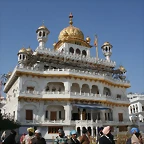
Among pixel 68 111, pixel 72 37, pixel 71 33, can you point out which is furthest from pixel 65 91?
pixel 71 33

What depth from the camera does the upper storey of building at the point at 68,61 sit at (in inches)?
1238

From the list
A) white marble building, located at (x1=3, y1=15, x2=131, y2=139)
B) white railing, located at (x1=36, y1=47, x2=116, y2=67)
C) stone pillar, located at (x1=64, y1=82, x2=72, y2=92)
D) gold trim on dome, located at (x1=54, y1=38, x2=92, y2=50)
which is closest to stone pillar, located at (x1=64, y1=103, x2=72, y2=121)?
white marble building, located at (x1=3, y1=15, x2=131, y2=139)

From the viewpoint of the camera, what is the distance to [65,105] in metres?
30.4

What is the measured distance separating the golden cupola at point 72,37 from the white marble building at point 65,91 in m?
0.19

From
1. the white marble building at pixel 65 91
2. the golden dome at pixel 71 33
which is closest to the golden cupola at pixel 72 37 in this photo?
the golden dome at pixel 71 33

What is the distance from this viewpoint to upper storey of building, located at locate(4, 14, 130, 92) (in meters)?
31.5

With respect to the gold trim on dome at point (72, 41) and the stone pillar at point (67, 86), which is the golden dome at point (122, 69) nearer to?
the gold trim on dome at point (72, 41)

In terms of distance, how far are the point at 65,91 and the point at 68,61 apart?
621 cm

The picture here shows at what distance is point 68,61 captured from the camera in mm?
34844

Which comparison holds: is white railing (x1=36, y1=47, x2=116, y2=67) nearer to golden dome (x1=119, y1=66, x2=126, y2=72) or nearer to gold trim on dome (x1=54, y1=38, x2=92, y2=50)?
golden dome (x1=119, y1=66, x2=126, y2=72)

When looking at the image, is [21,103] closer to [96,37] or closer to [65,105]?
[65,105]

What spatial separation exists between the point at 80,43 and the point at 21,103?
1714 cm

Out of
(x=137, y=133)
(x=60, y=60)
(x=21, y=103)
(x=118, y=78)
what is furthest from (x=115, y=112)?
(x=137, y=133)

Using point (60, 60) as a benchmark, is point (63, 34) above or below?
above
